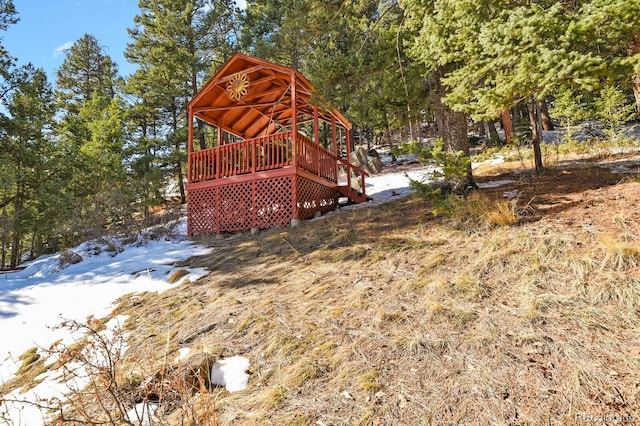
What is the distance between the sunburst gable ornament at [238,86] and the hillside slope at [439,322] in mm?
6263

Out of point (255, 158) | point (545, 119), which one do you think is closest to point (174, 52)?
point (255, 158)

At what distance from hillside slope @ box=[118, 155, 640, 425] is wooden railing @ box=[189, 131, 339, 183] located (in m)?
4.07

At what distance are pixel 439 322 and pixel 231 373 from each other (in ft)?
5.83

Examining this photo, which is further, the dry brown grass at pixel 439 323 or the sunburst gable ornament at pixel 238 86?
the sunburst gable ornament at pixel 238 86

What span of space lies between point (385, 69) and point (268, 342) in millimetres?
5649

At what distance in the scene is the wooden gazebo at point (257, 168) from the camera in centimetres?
A: 833

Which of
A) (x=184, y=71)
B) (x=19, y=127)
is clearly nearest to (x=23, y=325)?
(x=19, y=127)

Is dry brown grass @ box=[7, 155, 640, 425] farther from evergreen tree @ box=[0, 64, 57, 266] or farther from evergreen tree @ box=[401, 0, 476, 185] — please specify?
evergreen tree @ box=[0, 64, 57, 266]

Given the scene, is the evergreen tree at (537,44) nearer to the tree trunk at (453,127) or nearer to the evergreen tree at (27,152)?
the tree trunk at (453,127)

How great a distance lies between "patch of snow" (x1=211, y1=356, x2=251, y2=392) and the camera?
2.41 meters

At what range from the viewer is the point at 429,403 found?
1.93m

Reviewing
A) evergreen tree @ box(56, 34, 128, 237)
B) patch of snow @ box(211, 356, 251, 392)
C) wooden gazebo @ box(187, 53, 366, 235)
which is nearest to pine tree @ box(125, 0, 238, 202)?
evergreen tree @ box(56, 34, 128, 237)

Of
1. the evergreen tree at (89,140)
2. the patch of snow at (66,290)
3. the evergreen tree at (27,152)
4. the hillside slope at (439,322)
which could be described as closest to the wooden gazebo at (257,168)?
the patch of snow at (66,290)

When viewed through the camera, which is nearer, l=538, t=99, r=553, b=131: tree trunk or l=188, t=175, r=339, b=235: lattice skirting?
l=188, t=175, r=339, b=235: lattice skirting
